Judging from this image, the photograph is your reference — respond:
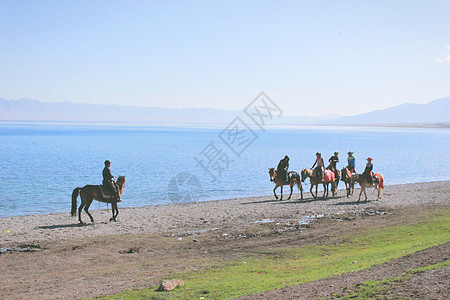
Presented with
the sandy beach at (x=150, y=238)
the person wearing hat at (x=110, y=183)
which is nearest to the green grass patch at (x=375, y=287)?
the sandy beach at (x=150, y=238)

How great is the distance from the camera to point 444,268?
8.83 m

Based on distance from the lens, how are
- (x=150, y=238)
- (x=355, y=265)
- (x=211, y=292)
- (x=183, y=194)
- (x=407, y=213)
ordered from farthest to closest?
(x=183, y=194) → (x=407, y=213) → (x=150, y=238) → (x=355, y=265) → (x=211, y=292)

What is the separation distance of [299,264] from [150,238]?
6756 millimetres

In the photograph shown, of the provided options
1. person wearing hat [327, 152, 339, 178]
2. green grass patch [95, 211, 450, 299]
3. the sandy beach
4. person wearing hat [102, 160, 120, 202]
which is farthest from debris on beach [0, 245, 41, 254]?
person wearing hat [327, 152, 339, 178]

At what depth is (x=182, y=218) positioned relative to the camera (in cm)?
2136

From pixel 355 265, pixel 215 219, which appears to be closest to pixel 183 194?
pixel 215 219

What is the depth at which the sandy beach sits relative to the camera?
1133 centimetres

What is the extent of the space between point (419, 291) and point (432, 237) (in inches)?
265

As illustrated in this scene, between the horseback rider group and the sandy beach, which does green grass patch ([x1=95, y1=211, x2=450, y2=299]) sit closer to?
the sandy beach

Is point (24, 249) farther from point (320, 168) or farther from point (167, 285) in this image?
point (320, 168)

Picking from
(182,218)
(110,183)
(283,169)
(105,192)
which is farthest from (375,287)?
(283,169)

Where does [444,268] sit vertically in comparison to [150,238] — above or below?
above

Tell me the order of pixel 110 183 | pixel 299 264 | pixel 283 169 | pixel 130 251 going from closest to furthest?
1. pixel 299 264
2. pixel 130 251
3. pixel 110 183
4. pixel 283 169

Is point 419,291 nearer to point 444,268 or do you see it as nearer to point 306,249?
point 444,268
